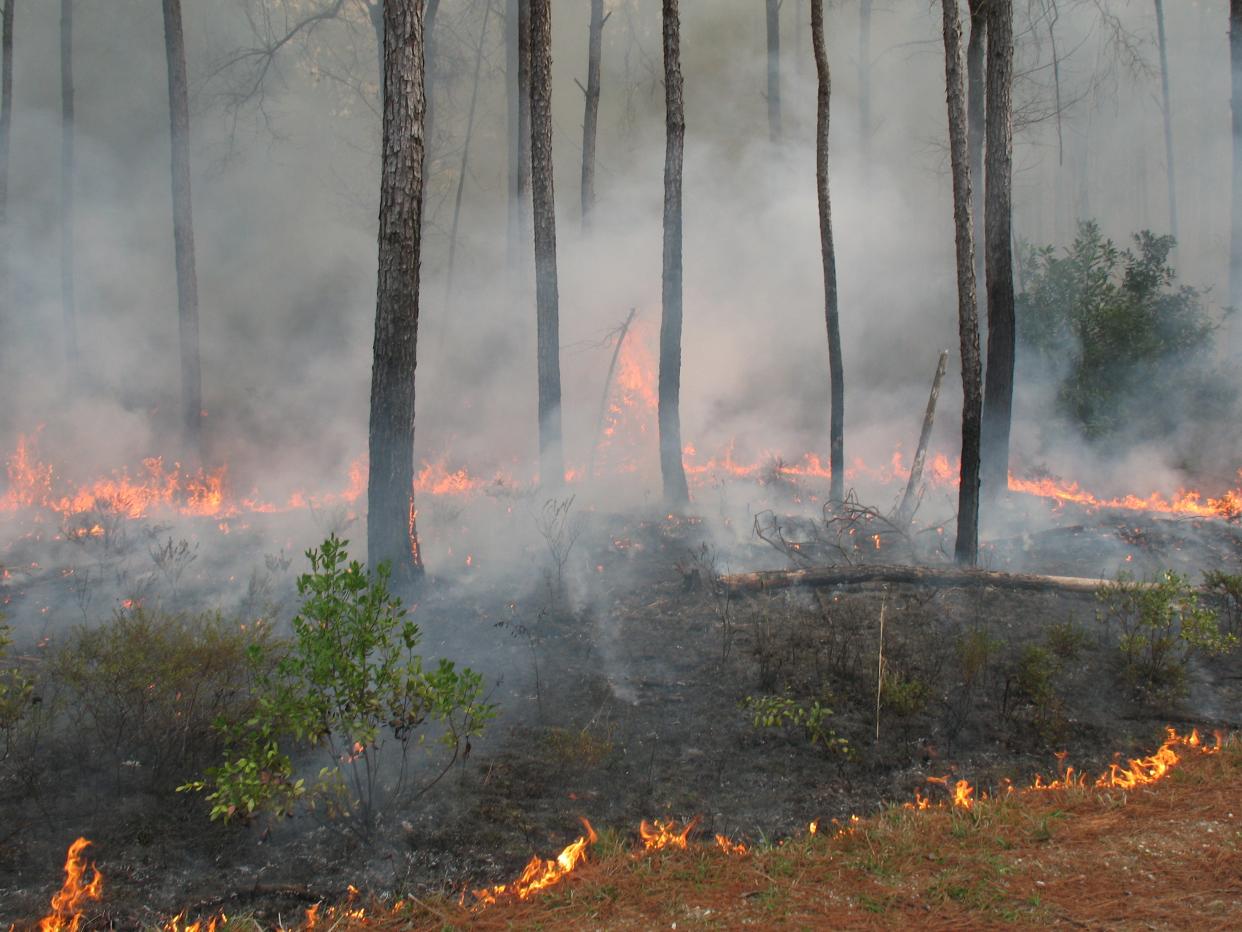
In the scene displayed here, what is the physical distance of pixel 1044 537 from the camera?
34.0 ft

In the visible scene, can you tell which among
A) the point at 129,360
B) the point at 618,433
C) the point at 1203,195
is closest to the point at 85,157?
the point at 129,360

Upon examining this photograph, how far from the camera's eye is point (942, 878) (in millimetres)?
3871

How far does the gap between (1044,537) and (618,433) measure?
802 cm

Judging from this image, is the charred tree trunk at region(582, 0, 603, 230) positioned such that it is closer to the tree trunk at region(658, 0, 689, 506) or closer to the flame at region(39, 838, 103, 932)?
the tree trunk at region(658, 0, 689, 506)

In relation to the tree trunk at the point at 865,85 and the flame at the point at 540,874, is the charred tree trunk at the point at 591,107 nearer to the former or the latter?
the tree trunk at the point at 865,85

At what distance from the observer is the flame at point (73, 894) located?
3.66 meters

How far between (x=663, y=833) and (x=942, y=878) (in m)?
1.47

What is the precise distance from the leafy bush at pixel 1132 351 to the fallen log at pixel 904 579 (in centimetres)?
753

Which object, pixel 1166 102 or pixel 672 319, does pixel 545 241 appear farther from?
pixel 1166 102

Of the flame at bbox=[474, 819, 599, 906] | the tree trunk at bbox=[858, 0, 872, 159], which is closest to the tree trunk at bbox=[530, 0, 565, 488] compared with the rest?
the flame at bbox=[474, 819, 599, 906]

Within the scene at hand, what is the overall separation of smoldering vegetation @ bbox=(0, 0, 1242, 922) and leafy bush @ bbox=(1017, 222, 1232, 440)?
0.31ft

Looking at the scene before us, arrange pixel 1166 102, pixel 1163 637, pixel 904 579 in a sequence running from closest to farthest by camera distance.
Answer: pixel 1163 637 < pixel 904 579 < pixel 1166 102

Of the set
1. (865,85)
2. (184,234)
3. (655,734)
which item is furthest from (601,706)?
(865,85)

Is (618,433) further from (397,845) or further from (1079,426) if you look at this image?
(397,845)
